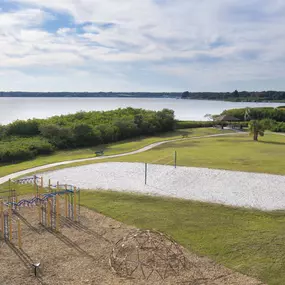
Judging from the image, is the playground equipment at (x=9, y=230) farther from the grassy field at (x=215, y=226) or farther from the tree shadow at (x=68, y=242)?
the grassy field at (x=215, y=226)

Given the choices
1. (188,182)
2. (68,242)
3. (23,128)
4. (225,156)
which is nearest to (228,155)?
(225,156)

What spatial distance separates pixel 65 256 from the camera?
1422 centimetres

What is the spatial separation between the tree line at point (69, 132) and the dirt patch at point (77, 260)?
2443 centimetres

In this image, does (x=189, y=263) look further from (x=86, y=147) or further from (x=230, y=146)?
(x=86, y=147)

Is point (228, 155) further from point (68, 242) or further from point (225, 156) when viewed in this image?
point (68, 242)

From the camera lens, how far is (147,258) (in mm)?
→ 13953

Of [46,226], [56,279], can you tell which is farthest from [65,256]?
[46,226]

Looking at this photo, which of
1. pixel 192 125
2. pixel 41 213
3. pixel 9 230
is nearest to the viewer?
pixel 9 230

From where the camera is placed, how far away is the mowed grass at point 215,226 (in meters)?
13.7

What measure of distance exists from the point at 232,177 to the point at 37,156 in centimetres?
2389

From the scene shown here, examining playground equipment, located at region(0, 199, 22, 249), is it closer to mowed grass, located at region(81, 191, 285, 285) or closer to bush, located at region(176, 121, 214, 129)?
mowed grass, located at region(81, 191, 285, 285)

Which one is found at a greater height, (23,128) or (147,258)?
(23,128)

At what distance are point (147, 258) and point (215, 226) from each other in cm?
476

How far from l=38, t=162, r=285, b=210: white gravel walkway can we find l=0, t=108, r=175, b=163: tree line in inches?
526
